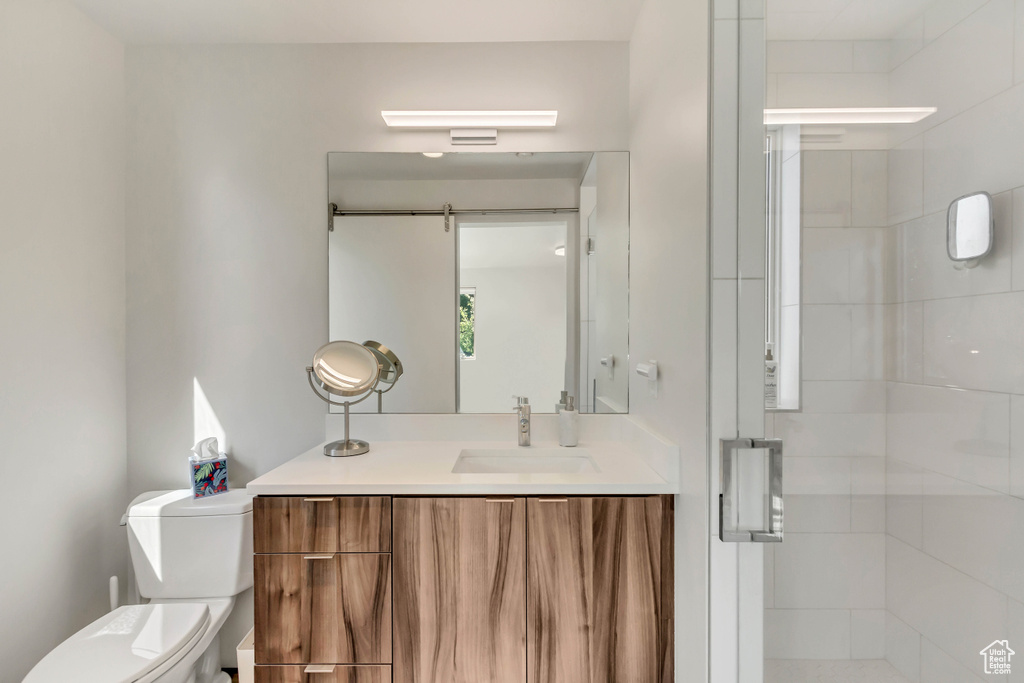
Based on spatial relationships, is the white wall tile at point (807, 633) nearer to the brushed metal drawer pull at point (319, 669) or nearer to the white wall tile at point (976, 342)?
the white wall tile at point (976, 342)

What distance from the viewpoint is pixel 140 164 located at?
194cm

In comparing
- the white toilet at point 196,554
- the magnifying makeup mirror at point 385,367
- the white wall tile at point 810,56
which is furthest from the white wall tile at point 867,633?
the white toilet at point 196,554

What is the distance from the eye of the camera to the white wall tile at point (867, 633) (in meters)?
0.58

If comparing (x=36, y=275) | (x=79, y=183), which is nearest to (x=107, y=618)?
(x=36, y=275)

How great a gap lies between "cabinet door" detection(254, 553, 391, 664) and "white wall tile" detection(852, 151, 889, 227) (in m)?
1.36

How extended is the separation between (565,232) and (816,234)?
133 centimetres

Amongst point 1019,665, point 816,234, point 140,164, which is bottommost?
point 1019,665

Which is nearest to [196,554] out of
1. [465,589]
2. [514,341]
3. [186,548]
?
[186,548]

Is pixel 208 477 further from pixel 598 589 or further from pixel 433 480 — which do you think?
pixel 598 589

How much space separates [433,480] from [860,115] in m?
1.26

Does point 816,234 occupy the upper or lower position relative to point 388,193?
lower

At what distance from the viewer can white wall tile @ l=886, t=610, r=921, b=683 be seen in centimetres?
53

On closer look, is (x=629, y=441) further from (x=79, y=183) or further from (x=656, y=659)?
(x=79, y=183)

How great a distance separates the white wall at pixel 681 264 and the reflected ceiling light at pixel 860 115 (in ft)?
1.39
